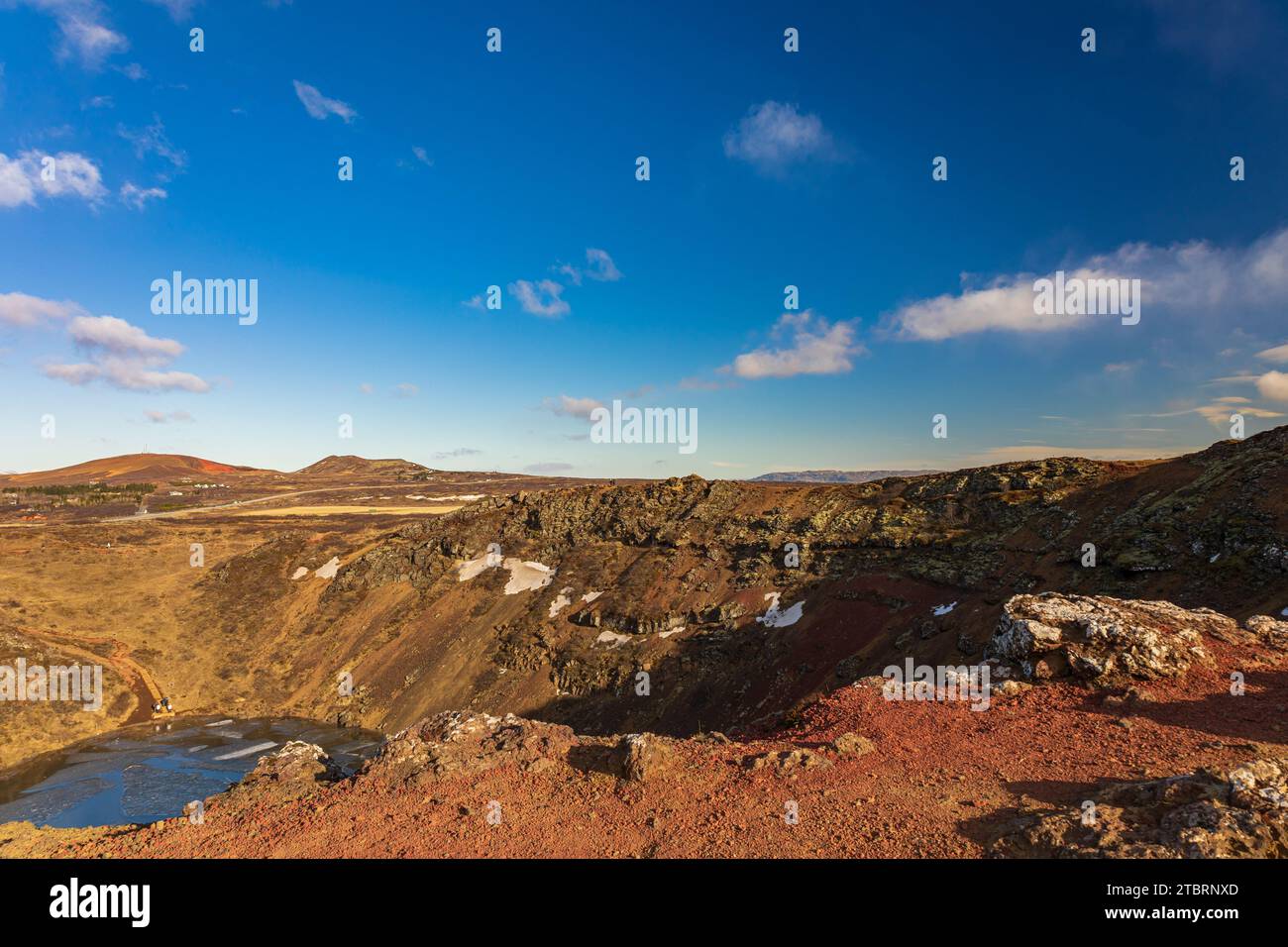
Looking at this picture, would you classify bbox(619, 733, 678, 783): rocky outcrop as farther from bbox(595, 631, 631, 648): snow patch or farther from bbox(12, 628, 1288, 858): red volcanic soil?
bbox(595, 631, 631, 648): snow patch

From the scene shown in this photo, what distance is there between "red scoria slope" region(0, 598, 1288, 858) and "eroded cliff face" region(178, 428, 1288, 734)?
256 inches

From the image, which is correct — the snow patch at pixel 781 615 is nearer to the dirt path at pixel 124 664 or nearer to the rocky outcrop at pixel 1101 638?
the rocky outcrop at pixel 1101 638

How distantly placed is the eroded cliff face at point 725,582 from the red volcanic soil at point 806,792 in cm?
667

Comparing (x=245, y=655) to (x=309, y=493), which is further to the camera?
(x=309, y=493)

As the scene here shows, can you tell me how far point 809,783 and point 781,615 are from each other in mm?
26790

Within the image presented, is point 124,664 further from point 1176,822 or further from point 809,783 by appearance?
point 1176,822

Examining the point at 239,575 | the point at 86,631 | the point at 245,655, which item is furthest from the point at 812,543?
the point at 86,631

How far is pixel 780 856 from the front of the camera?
1011 centimetres

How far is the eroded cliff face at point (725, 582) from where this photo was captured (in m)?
28.1

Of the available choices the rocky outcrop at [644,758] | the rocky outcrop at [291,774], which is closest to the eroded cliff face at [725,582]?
the rocky outcrop at [644,758]

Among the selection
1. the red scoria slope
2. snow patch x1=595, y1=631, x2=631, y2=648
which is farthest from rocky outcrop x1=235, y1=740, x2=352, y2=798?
snow patch x1=595, y1=631, x2=631, y2=648

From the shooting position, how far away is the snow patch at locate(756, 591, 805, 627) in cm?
3766
